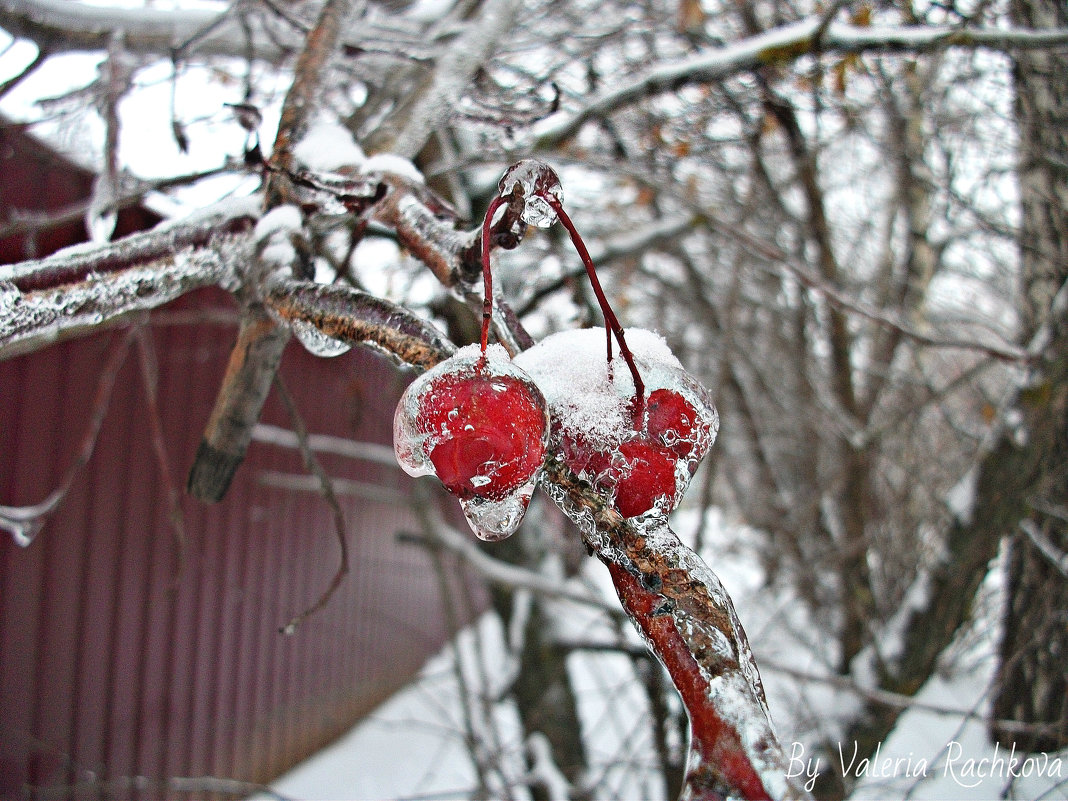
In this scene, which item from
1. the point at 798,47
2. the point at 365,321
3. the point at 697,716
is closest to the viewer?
the point at 697,716

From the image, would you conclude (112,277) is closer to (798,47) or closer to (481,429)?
(481,429)

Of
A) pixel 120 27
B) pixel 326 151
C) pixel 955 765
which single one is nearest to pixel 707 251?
pixel 955 765

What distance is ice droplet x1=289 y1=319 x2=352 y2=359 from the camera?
27.0 inches

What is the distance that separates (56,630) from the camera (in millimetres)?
2600

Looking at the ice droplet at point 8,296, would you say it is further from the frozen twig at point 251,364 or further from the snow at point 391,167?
the snow at point 391,167

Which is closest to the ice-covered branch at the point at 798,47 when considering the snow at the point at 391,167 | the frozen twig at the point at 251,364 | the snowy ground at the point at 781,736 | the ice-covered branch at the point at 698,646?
the frozen twig at the point at 251,364

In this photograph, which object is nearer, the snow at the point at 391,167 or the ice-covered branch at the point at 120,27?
the snow at the point at 391,167

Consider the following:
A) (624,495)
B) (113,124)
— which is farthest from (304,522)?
(624,495)

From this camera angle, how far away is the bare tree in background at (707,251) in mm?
745

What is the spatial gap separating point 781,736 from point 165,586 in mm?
2867

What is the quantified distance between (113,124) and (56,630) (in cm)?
201

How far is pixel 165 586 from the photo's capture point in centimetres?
322

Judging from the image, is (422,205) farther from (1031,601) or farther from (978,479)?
(1031,601)

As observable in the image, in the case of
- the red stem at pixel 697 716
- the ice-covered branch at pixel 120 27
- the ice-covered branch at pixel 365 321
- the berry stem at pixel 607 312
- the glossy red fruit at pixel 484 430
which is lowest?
the red stem at pixel 697 716
